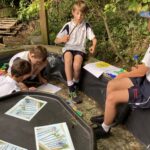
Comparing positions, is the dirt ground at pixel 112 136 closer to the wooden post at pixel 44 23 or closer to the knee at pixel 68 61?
the knee at pixel 68 61

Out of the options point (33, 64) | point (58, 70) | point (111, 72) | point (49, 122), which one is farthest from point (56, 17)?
point (49, 122)

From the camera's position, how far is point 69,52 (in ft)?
11.5

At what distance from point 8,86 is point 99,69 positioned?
0.91 meters

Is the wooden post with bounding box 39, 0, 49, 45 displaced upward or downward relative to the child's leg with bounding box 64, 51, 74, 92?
upward

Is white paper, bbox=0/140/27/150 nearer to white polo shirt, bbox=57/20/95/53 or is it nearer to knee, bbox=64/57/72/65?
knee, bbox=64/57/72/65

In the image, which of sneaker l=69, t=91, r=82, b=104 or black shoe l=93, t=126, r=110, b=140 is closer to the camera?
black shoe l=93, t=126, r=110, b=140

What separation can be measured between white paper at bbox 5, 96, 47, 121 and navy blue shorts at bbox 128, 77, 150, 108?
2.28 ft

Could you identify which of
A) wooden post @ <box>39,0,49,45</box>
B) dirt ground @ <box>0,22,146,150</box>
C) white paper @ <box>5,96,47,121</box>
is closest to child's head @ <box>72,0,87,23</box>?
wooden post @ <box>39,0,49,45</box>

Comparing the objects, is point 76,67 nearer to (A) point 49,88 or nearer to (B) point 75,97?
(B) point 75,97

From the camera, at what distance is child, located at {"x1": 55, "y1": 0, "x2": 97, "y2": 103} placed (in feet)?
11.3

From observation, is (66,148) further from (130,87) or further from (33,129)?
(130,87)

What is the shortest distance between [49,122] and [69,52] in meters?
1.52

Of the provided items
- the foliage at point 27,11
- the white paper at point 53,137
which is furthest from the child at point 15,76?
the foliage at point 27,11

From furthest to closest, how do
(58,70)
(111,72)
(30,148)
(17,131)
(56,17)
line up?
(56,17) → (58,70) → (111,72) → (17,131) → (30,148)
